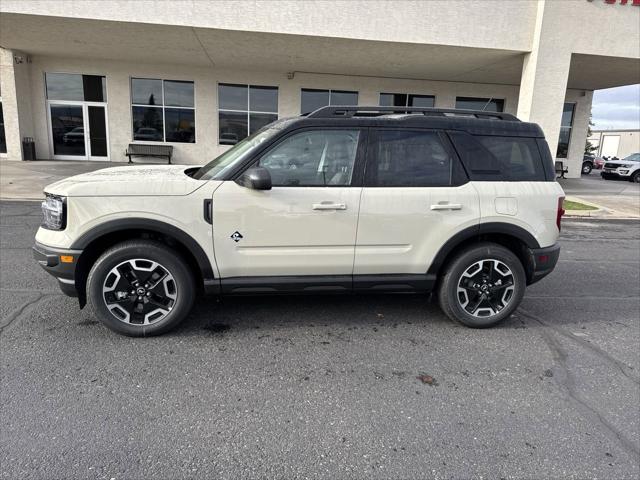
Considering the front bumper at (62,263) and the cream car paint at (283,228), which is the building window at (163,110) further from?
the cream car paint at (283,228)

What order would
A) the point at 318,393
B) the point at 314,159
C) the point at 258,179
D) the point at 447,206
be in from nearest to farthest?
1. the point at 318,393
2. the point at 258,179
3. the point at 314,159
4. the point at 447,206

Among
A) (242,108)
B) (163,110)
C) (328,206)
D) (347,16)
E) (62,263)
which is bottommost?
(62,263)

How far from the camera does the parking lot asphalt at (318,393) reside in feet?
8.00

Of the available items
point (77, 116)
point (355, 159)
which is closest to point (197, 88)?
point (77, 116)

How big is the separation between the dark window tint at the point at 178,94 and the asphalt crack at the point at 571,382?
56.2ft

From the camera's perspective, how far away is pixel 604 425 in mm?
2852

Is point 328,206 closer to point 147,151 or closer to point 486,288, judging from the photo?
point 486,288

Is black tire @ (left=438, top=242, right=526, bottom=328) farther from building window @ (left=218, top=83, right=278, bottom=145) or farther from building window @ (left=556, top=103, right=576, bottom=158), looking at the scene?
building window @ (left=556, top=103, right=576, bottom=158)

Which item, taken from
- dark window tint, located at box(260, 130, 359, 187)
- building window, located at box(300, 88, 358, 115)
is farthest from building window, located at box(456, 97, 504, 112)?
dark window tint, located at box(260, 130, 359, 187)

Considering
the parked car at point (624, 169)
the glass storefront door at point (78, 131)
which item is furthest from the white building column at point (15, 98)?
the parked car at point (624, 169)

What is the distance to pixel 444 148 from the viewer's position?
4020 mm

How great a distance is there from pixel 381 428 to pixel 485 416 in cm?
71

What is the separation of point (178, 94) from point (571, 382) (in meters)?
18.4

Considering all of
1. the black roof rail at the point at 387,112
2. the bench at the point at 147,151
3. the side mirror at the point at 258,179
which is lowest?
the bench at the point at 147,151
